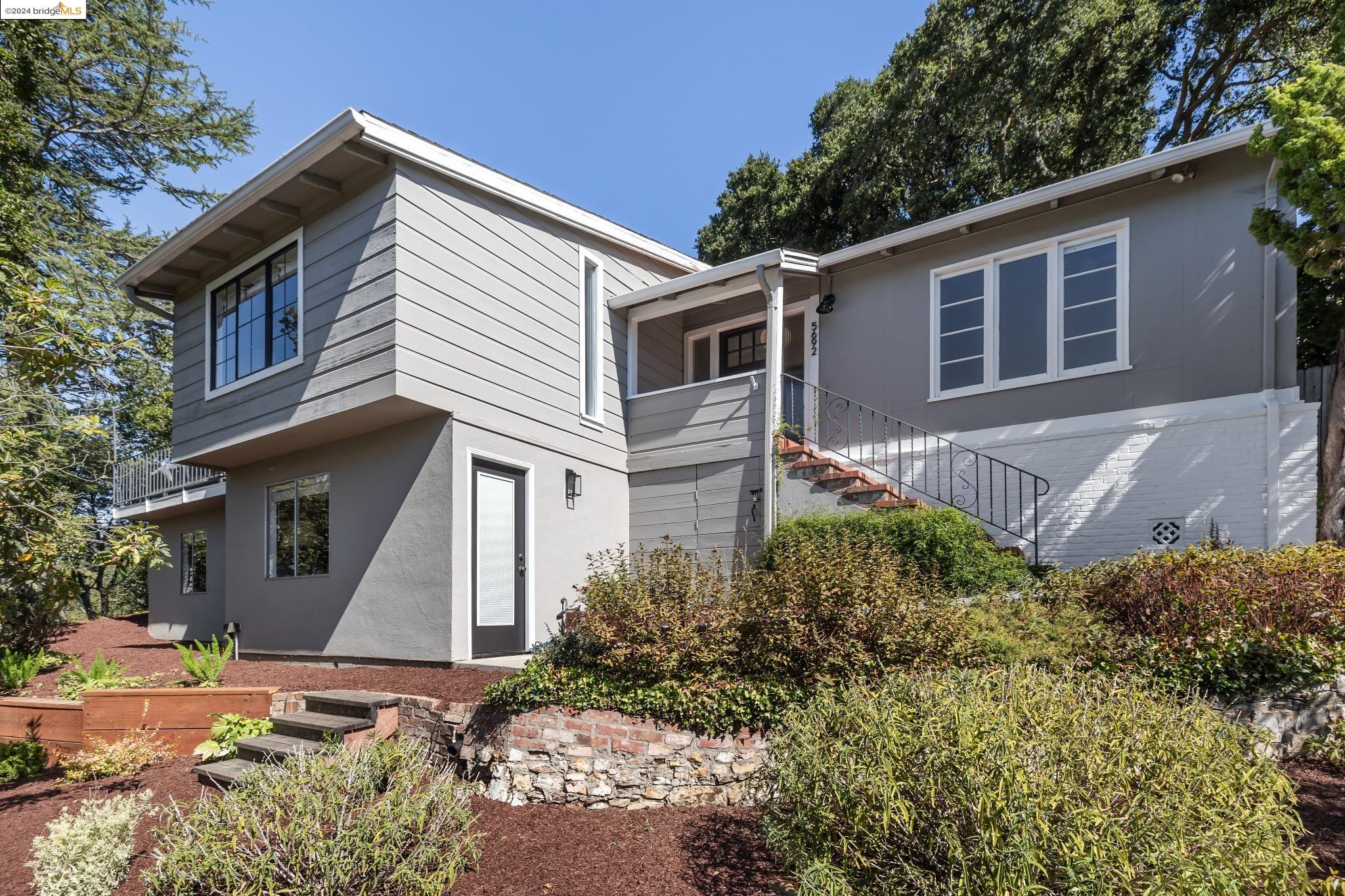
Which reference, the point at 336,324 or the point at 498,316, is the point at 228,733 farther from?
the point at 498,316

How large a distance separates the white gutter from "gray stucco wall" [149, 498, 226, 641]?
5391 mm

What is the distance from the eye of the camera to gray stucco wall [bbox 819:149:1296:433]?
7504 mm

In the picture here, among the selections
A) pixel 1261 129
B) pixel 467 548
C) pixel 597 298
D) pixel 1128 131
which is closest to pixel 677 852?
pixel 467 548

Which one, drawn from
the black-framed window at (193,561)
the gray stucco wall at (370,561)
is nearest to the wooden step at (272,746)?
the gray stucco wall at (370,561)

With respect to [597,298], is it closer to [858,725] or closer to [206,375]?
[206,375]

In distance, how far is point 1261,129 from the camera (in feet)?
22.2

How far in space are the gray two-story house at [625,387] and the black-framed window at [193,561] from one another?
4.91m

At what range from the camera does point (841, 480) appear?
8.45 metres

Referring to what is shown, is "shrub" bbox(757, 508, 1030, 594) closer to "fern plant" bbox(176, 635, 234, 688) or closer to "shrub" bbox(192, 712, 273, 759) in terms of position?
"shrub" bbox(192, 712, 273, 759)

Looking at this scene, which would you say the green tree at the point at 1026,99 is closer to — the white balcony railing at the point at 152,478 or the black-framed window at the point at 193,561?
the white balcony railing at the point at 152,478

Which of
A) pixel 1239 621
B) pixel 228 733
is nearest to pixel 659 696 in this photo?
pixel 228 733

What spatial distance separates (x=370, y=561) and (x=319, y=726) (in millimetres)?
2737

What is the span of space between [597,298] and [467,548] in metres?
4.20

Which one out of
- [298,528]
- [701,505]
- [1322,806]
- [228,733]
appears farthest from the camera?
[701,505]
